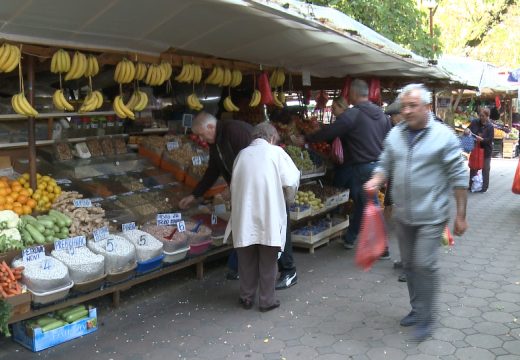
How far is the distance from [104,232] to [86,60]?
1.50 metres

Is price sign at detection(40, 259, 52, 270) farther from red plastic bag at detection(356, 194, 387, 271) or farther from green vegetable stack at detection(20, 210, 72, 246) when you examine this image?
red plastic bag at detection(356, 194, 387, 271)

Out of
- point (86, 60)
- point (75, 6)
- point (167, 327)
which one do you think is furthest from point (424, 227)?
point (86, 60)

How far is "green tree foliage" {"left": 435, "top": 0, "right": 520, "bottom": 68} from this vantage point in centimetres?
2247

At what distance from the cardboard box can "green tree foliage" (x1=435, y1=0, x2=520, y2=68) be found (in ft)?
72.8

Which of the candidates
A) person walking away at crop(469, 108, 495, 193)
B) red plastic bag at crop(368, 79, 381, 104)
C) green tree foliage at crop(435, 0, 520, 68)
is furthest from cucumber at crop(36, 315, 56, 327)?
green tree foliage at crop(435, 0, 520, 68)

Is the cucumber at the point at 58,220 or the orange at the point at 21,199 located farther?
the orange at the point at 21,199

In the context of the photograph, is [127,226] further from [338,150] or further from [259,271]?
[338,150]

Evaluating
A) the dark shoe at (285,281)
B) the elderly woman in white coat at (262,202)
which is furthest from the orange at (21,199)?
the dark shoe at (285,281)

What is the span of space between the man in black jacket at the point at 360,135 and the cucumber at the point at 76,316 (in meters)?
3.33

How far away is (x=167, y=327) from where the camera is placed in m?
4.06

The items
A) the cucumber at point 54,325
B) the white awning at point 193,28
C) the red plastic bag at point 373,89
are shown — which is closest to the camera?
the white awning at point 193,28

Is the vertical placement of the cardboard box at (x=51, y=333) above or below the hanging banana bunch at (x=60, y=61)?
below

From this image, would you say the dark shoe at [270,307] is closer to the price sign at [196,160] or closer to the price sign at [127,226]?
the price sign at [127,226]

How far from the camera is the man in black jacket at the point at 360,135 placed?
5867 millimetres
